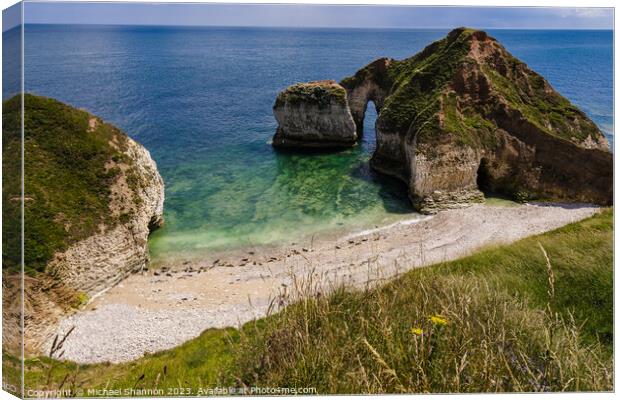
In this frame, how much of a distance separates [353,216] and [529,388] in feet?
80.9

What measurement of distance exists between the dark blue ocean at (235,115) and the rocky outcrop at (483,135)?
1988 millimetres

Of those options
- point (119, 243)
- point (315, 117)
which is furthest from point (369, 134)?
point (119, 243)

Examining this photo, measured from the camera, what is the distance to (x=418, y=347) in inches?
337

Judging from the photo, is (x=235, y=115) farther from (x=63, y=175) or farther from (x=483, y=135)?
(x=63, y=175)

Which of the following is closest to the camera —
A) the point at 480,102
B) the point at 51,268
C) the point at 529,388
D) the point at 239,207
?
the point at 529,388

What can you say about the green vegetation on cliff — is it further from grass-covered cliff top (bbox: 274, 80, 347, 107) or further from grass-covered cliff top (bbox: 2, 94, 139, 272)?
grass-covered cliff top (bbox: 274, 80, 347, 107)

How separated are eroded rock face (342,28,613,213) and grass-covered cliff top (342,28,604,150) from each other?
0.08m

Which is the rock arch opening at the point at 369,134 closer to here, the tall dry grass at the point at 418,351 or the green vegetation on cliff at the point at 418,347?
the green vegetation on cliff at the point at 418,347

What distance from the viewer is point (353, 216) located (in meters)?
33.3

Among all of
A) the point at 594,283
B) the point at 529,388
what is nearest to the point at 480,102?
the point at 594,283

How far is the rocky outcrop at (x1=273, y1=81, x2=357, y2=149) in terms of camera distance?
47.9 meters

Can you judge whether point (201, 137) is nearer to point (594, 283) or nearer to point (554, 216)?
point (554, 216)

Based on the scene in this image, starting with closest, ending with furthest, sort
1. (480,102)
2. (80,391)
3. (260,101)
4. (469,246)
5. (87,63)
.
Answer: (80,391) < (469,246) < (480,102) < (87,63) < (260,101)

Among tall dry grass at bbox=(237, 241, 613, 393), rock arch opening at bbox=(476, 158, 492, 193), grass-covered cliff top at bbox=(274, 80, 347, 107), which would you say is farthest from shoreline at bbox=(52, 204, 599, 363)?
grass-covered cliff top at bbox=(274, 80, 347, 107)
